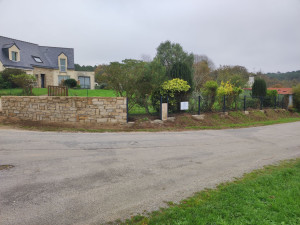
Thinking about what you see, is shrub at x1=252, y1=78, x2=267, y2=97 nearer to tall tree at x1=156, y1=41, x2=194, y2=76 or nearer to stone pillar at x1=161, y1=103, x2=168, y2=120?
tall tree at x1=156, y1=41, x2=194, y2=76

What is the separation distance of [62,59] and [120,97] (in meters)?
23.0

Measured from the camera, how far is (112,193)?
4.26 meters

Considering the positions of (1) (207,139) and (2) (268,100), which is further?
(2) (268,100)

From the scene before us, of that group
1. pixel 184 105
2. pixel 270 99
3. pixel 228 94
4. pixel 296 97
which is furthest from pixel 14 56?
pixel 296 97

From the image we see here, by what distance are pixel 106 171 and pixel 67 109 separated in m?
7.26

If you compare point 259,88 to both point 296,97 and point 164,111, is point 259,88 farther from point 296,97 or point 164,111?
point 164,111

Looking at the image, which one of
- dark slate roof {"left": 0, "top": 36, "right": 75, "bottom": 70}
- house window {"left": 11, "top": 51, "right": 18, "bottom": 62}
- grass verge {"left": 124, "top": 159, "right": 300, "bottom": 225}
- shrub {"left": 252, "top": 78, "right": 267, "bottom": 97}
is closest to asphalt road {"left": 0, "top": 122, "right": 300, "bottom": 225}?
grass verge {"left": 124, "top": 159, "right": 300, "bottom": 225}

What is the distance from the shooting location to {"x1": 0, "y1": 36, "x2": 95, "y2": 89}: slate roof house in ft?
80.9

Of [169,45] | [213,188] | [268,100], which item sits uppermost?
[169,45]

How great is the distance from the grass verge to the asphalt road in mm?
373

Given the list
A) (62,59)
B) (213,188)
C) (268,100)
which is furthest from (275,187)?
(62,59)

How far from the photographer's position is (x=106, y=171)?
5.43m

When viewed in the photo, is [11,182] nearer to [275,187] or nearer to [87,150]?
[87,150]

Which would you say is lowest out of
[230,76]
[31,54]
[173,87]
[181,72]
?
[173,87]
